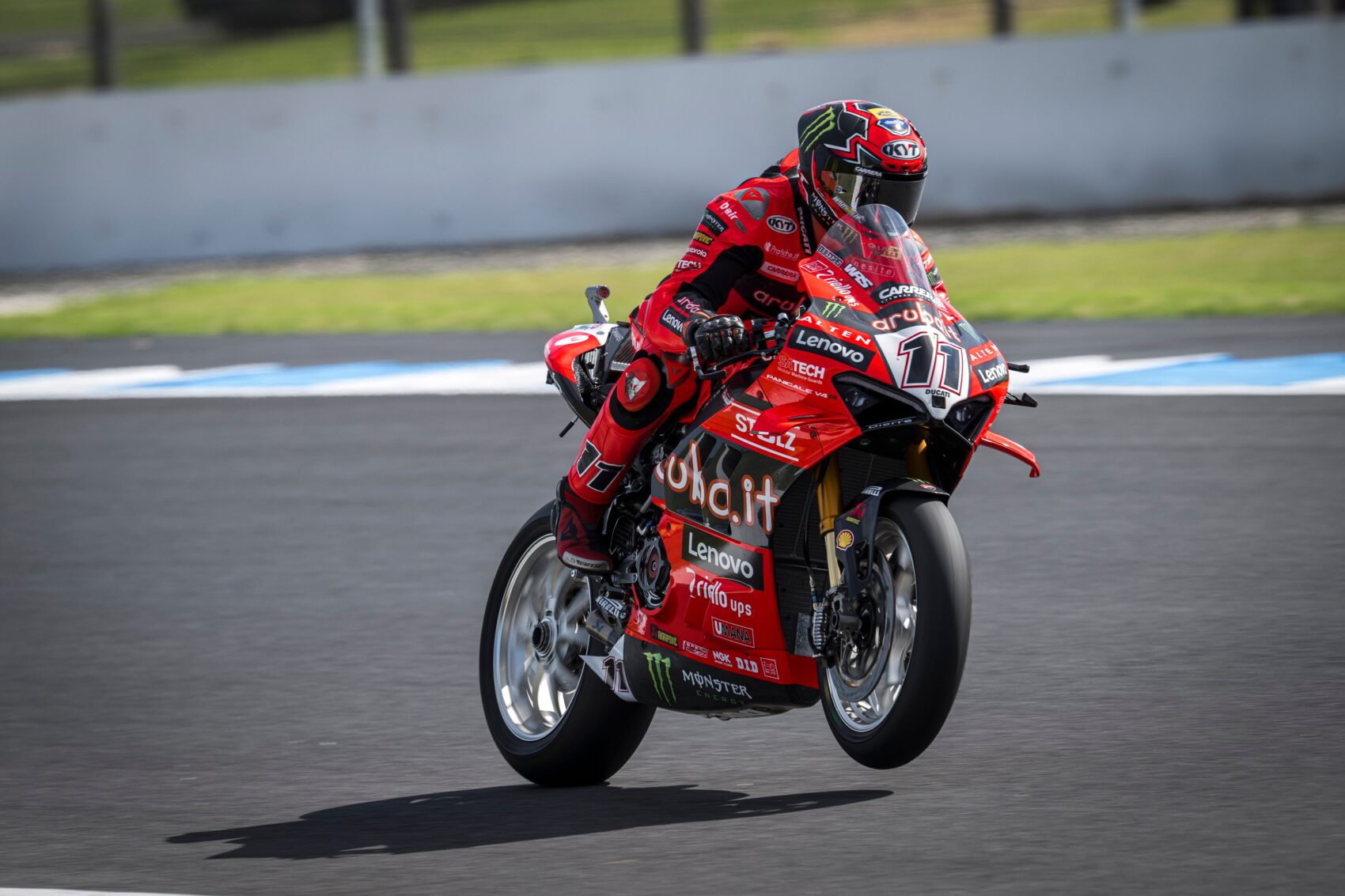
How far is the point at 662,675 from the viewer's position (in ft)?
16.7

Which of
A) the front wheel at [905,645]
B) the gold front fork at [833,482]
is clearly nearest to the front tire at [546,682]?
the front wheel at [905,645]

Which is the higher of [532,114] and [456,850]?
[456,850]

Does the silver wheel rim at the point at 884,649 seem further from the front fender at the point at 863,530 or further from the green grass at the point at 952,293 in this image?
the green grass at the point at 952,293

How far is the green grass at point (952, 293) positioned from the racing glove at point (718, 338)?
34.2 ft

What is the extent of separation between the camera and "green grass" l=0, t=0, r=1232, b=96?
22172 mm

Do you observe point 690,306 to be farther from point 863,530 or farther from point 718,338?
point 863,530

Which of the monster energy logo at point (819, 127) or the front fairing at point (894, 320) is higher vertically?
the monster energy logo at point (819, 127)

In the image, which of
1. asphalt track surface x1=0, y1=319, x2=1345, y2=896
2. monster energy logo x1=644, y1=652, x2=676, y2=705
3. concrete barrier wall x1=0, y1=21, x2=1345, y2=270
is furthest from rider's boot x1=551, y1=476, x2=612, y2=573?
concrete barrier wall x1=0, y1=21, x2=1345, y2=270

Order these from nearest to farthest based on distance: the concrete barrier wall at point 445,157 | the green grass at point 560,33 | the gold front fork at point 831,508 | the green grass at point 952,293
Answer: the gold front fork at point 831,508 → the green grass at point 952,293 → the concrete barrier wall at point 445,157 → the green grass at point 560,33

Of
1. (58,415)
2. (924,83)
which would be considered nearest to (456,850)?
(58,415)

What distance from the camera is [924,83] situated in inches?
810

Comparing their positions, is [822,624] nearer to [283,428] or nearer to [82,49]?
[283,428]

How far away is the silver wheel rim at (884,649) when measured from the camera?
459 cm

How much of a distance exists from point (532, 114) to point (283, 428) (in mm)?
10053
